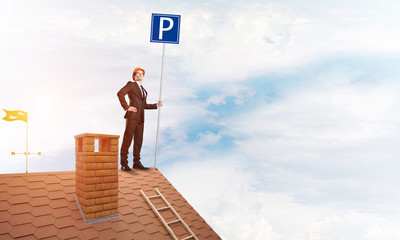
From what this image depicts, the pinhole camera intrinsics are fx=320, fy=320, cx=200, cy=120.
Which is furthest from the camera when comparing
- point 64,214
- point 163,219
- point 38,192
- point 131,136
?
point 131,136

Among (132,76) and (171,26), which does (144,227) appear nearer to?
(132,76)

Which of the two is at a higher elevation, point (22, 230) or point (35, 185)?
point (35, 185)

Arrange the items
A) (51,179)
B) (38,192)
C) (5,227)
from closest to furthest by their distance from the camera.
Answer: (5,227), (38,192), (51,179)

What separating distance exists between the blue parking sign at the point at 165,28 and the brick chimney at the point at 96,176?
4.35 metres

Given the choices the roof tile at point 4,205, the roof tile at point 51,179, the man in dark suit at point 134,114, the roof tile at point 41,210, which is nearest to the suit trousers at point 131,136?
the man in dark suit at point 134,114

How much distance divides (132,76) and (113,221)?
4.54 m

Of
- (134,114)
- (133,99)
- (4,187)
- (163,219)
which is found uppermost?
(133,99)

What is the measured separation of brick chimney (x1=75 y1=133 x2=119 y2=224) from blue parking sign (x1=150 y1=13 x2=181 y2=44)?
14.3ft

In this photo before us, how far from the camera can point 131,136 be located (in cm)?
934

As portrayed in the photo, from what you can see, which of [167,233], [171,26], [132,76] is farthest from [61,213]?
[171,26]

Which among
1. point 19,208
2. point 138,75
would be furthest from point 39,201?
point 138,75

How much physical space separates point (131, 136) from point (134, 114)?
649mm

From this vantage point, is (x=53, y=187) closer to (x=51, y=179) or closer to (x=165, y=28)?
(x=51, y=179)

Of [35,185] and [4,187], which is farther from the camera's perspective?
[35,185]
